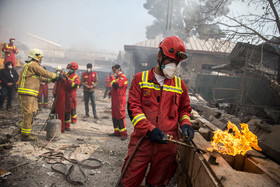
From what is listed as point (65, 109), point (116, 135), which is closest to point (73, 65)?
point (65, 109)

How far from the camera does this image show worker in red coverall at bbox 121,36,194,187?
208cm

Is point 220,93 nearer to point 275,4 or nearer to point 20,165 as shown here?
point 275,4

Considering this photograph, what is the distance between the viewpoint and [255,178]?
1.57m

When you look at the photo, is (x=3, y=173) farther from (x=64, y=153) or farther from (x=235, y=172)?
(x=235, y=172)

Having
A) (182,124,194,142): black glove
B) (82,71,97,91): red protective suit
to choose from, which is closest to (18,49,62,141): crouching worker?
(82,71,97,91): red protective suit

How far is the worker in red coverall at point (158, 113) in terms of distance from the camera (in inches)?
82.0

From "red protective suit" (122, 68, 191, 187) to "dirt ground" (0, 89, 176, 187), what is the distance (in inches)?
55.4

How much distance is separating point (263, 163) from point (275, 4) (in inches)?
234

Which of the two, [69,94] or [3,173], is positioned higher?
[69,94]

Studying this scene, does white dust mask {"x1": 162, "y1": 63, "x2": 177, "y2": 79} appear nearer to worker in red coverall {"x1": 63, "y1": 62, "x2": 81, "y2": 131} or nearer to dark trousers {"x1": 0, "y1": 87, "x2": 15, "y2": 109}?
worker in red coverall {"x1": 63, "y1": 62, "x2": 81, "y2": 131}

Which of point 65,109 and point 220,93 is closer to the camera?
point 65,109

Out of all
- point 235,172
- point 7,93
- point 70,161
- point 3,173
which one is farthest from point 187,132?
point 7,93

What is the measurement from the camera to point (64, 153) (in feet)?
13.9

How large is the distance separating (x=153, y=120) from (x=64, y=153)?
3.10m
